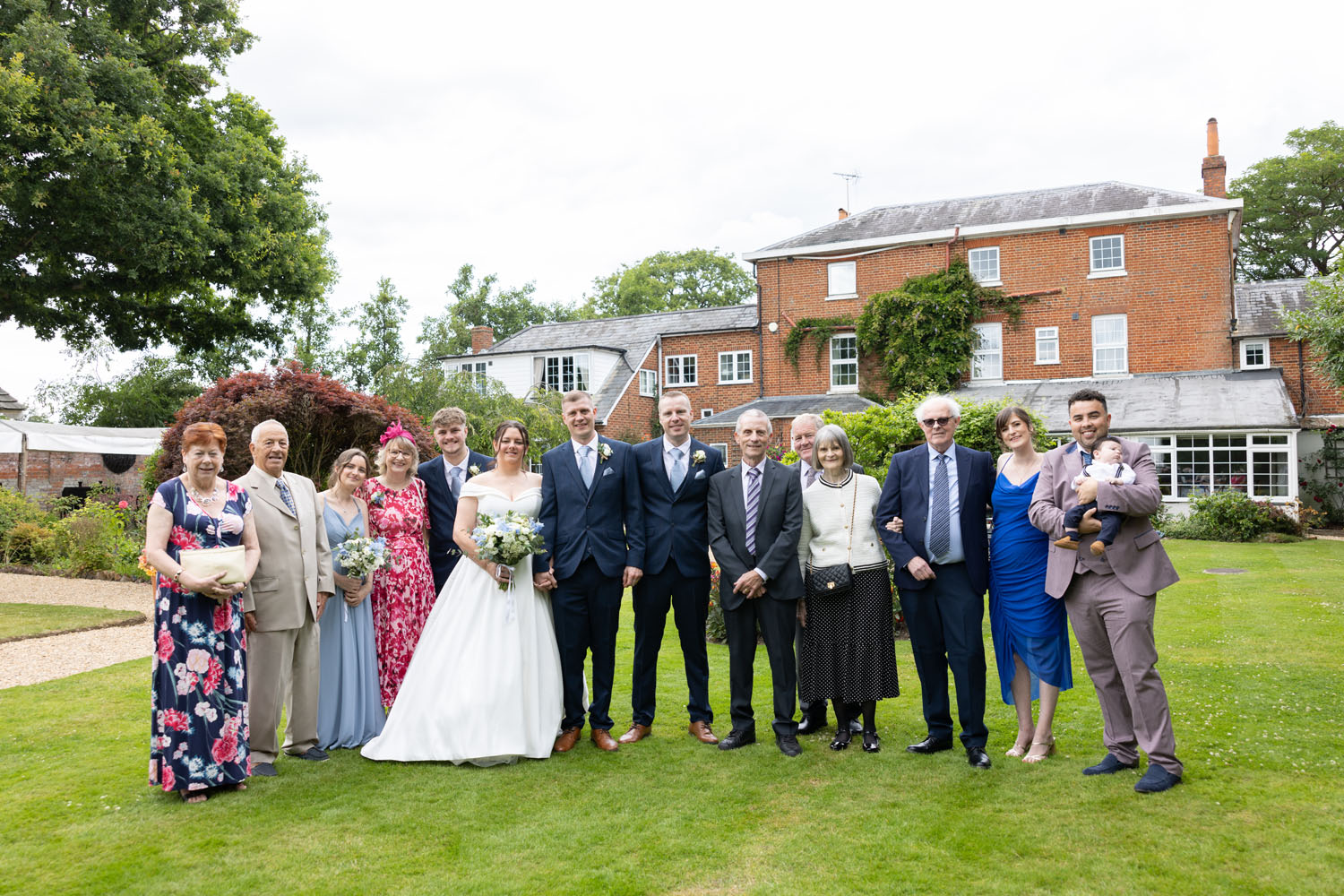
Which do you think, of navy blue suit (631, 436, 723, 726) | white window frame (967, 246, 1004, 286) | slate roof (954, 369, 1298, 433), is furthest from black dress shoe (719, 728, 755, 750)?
white window frame (967, 246, 1004, 286)

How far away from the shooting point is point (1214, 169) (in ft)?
89.5

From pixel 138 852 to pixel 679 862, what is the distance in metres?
2.68

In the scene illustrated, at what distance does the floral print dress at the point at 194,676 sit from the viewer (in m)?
5.00

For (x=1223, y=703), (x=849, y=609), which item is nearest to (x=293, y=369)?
(x=849, y=609)

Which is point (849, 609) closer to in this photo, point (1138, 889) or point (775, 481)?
point (775, 481)

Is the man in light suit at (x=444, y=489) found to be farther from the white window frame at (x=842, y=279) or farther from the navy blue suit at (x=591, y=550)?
the white window frame at (x=842, y=279)

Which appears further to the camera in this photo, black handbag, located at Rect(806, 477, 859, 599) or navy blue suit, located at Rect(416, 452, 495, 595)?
navy blue suit, located at Rect(416, 452, 495, 595)

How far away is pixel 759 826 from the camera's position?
183 inches

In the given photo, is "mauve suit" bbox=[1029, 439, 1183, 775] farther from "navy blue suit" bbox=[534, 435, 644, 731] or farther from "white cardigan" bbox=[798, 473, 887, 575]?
"navy blue suit" bbox=[534, 435, 644, 731]

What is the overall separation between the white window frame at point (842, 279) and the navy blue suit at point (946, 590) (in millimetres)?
24766

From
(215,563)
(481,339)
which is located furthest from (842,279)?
(215,563)

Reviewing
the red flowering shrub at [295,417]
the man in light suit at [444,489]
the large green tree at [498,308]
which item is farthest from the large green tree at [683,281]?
the man in light suit at [444,489]

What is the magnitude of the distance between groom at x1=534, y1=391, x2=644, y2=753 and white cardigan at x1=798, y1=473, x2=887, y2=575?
3.82 ft

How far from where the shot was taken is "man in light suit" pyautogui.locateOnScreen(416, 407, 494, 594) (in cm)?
676
